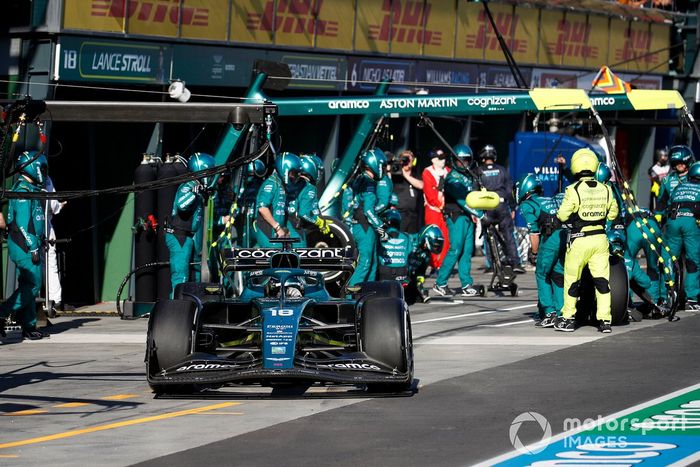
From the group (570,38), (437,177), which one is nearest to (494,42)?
(570,38)

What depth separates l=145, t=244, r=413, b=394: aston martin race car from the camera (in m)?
12.2

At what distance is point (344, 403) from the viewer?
12.2m

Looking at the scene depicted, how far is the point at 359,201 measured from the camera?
20.7 metres

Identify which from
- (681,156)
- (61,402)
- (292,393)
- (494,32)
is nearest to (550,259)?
(681,156)

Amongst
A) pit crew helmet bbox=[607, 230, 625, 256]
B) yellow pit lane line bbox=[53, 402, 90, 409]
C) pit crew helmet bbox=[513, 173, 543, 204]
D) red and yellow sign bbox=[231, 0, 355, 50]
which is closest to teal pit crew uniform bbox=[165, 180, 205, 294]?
pit crew helmet bbox=[513, 173, 543, 204]

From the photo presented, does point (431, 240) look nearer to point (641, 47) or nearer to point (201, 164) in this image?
point (201, 164)

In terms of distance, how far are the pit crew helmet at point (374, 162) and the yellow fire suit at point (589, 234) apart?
13.3 ft

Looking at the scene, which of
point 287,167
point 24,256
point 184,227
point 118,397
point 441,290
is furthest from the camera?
point 441,290

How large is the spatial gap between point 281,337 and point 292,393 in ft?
2.26

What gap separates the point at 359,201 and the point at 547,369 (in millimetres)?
6902

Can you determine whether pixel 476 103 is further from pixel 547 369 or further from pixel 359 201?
pixel 547 369

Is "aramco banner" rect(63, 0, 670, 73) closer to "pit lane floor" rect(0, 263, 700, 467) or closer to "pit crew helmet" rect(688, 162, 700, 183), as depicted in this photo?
"pit lane floor" rect(0, 263, 700, 467)

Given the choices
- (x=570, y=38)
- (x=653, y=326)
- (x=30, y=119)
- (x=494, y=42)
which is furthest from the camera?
(x=570, y=38)

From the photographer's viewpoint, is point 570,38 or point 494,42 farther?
point 570,38
